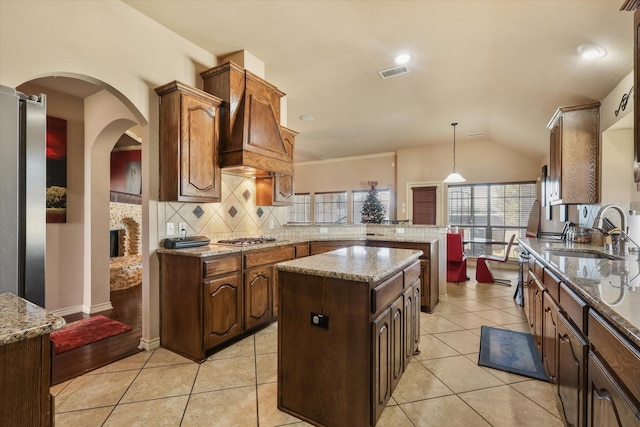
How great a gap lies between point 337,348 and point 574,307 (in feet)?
3.90

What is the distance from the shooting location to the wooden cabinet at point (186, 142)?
8.16 ft

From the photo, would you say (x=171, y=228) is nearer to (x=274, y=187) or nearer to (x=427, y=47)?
(x=274, y=187)

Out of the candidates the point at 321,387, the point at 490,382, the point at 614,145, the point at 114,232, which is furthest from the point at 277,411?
the point at 114,232

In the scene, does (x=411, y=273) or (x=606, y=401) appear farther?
(x=411, y=273)

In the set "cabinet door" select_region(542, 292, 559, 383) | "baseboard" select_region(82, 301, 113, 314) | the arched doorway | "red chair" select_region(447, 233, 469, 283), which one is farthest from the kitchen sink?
"baseboard" select_region(82, 301, 113, 314)

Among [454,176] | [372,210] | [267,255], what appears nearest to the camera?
[267,255]

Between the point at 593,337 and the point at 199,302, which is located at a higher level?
the point at 593,337

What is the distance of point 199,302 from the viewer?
7.64 ft

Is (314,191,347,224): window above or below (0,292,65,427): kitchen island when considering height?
above

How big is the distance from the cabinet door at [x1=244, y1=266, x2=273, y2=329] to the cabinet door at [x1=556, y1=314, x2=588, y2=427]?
2347mm

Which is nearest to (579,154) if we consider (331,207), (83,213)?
(83,213)

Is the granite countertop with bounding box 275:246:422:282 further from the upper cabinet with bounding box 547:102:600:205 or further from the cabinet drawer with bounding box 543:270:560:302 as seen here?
the upper cabinet with bounding box 547:102:600:205

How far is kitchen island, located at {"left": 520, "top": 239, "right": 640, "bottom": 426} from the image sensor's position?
2.93 feet

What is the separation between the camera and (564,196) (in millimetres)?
2904
